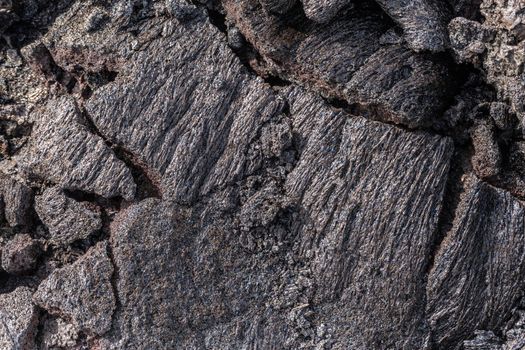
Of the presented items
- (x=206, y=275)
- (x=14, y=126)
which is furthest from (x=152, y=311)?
→ (x=14, y=126)

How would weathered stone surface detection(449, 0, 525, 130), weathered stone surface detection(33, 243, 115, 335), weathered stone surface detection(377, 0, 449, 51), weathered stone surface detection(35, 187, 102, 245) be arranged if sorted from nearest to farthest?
weathered stone surface detection(449, 0, 525, 130)
weathered stone surface detection(377, 0, 449, 51)
weathered stone surface detection(33, 243, 115, 335)
weathered stone surface detection(35, 187, 102, 245)

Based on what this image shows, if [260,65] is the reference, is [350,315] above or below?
below

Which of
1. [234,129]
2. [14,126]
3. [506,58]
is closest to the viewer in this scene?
[506,58]

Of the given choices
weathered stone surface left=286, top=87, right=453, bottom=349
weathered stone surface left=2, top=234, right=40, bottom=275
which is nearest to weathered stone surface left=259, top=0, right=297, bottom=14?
weathered stone surface left=286, top=87, right=453, bottom=349

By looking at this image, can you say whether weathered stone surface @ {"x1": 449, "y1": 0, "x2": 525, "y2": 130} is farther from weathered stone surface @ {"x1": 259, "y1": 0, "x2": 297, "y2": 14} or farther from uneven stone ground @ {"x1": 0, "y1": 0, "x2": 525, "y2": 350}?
weathered stone surface @ {"x1": 259, "y1": 0, "x2": 297, "y2": 14}

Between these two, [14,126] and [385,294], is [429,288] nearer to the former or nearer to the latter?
[385,294]

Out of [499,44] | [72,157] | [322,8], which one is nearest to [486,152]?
[499,44]

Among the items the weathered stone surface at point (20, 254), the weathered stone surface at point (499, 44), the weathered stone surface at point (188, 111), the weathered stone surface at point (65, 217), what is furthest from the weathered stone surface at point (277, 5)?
the weathered stone surface at point (20, 254)
